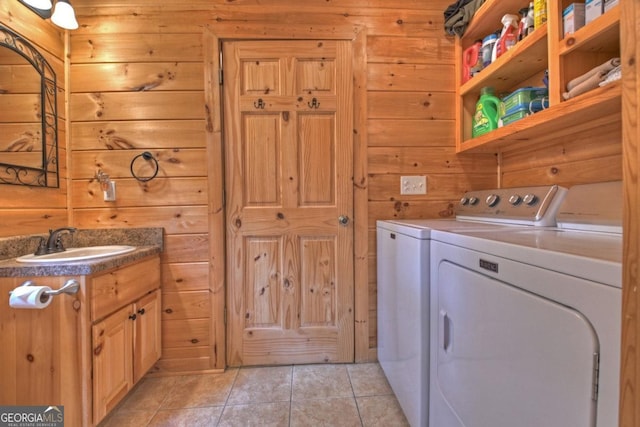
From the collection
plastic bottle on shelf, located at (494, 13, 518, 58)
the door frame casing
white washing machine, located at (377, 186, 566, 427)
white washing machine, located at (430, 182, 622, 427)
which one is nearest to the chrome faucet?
the door frame casing

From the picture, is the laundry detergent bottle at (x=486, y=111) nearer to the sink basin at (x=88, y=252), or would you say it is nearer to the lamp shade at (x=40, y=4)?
the sink basin at (x=88, y=252)

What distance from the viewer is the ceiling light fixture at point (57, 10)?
4.46 feet

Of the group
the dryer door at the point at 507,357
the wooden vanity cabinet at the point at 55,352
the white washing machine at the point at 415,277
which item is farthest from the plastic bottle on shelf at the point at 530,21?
the wooden vanity cabinet at the point at 55,352

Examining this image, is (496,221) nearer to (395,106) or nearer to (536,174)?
(536,174)

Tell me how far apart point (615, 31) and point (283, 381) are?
6.68ft

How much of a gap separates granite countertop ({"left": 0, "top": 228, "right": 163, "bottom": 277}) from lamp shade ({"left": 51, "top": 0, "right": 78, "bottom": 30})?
1095mm

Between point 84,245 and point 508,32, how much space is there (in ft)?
8.28

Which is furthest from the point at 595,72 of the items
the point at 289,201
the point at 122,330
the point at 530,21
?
the point at 122,330

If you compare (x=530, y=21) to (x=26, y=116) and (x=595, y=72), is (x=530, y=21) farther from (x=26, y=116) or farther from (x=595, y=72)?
(x=26, y=116)

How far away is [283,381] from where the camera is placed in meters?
1.53

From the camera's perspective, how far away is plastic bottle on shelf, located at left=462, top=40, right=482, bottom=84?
1.54 metres

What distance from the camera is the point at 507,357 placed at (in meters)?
0.66

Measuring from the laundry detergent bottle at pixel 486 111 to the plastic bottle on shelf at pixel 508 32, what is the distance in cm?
22

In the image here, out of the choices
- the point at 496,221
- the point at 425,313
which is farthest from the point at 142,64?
the point at 496,221
